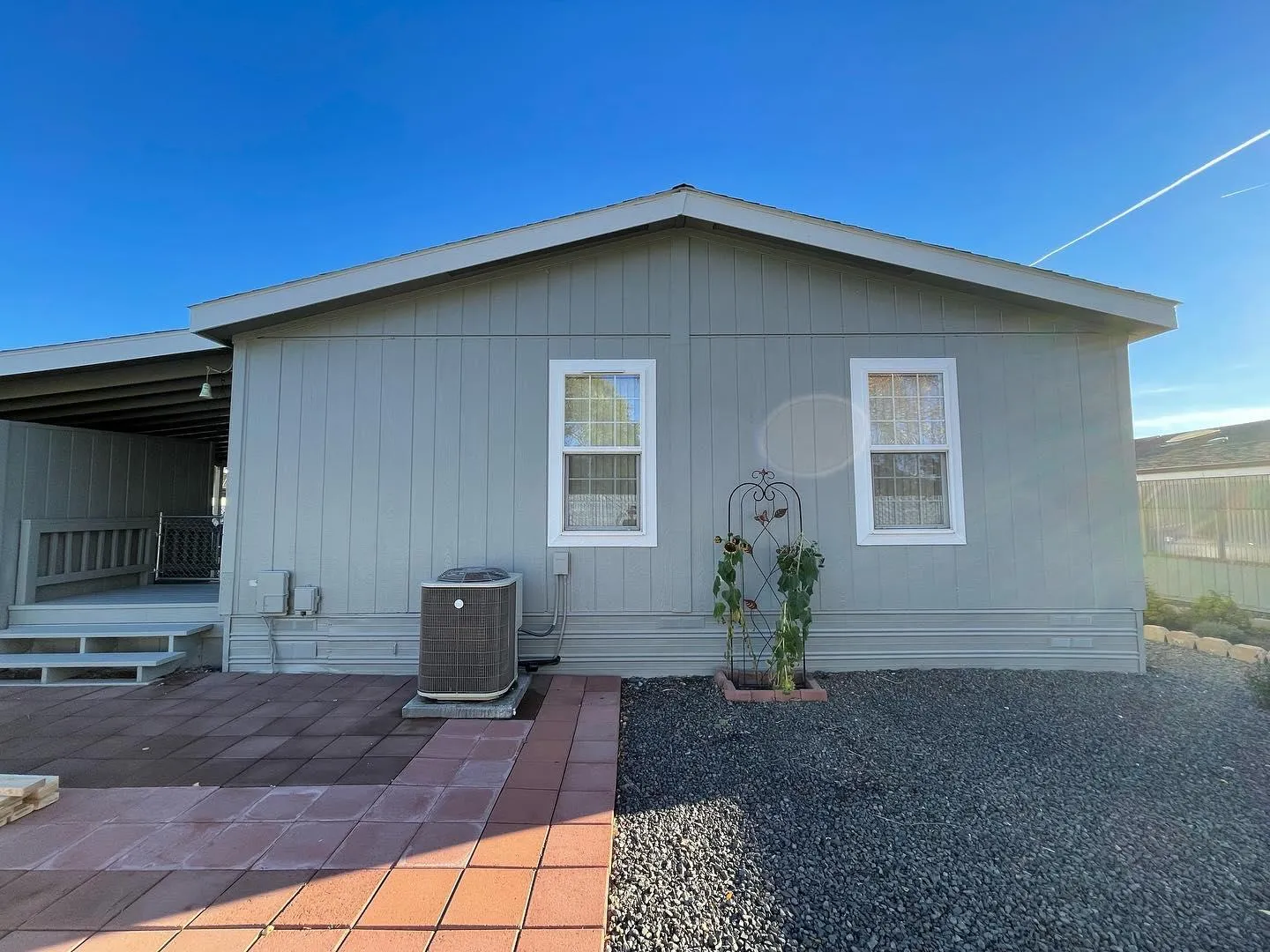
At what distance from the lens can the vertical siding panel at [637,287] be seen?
14.2 feet

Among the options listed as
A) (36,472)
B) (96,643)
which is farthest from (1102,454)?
(36,472)

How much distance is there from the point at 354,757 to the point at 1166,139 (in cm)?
1005

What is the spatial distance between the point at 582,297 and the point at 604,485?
1553mm

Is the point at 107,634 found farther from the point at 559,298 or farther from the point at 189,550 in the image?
the point at 559,298

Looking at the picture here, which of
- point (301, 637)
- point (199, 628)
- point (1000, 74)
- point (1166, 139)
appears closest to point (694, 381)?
point (301, 637)

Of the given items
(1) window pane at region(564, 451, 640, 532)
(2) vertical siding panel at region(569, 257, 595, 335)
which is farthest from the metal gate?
(2) vertical siding panel at region(569, 257, 595, 335)

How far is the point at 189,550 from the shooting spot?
613 cm

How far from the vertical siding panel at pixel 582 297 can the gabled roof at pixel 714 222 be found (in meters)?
0.29

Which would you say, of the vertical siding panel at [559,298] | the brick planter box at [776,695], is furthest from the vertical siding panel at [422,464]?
the brick planter box at [776,695]

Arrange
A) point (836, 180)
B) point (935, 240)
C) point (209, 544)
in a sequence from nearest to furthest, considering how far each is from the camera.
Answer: point (935, 240) < point (209, 544) < point (836, 180)

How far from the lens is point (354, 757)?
9.02ft

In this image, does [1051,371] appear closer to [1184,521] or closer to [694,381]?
[694,381]

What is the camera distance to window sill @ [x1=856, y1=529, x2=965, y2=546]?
421cm

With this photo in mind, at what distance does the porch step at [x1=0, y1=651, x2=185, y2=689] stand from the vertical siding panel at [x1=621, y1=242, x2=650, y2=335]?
432 centimetres
